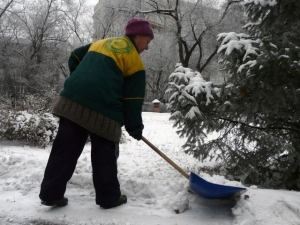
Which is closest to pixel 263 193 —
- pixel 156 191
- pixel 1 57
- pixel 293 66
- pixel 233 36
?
pixel 156 191

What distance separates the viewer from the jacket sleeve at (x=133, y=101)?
274 cm

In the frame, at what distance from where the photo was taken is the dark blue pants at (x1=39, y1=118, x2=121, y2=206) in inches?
101

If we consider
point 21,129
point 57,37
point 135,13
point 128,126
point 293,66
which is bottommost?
point 21,129

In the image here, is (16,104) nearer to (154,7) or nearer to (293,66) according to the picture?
(293,66)

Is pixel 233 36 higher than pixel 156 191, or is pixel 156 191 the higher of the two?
pixel 233 36

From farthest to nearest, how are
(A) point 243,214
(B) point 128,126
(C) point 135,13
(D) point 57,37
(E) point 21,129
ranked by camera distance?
(D) point 57,37
(C) point 135,13
(E) point 21,129
(B) point 128,126
(A) point 243,214

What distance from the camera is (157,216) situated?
257 cm

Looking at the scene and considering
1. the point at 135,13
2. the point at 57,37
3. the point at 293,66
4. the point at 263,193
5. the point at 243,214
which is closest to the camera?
the point at 243,214

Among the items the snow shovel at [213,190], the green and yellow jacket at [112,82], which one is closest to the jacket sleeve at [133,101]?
the green and yellow jacket at [112,82]

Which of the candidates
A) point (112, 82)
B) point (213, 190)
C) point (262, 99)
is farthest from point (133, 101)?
point (262, 99)

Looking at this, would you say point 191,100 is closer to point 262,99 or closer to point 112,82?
point 262,99

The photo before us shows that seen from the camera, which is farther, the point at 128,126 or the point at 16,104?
the point at 16,104

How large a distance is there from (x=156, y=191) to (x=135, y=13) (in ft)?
57.9

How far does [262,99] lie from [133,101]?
5.47ft
